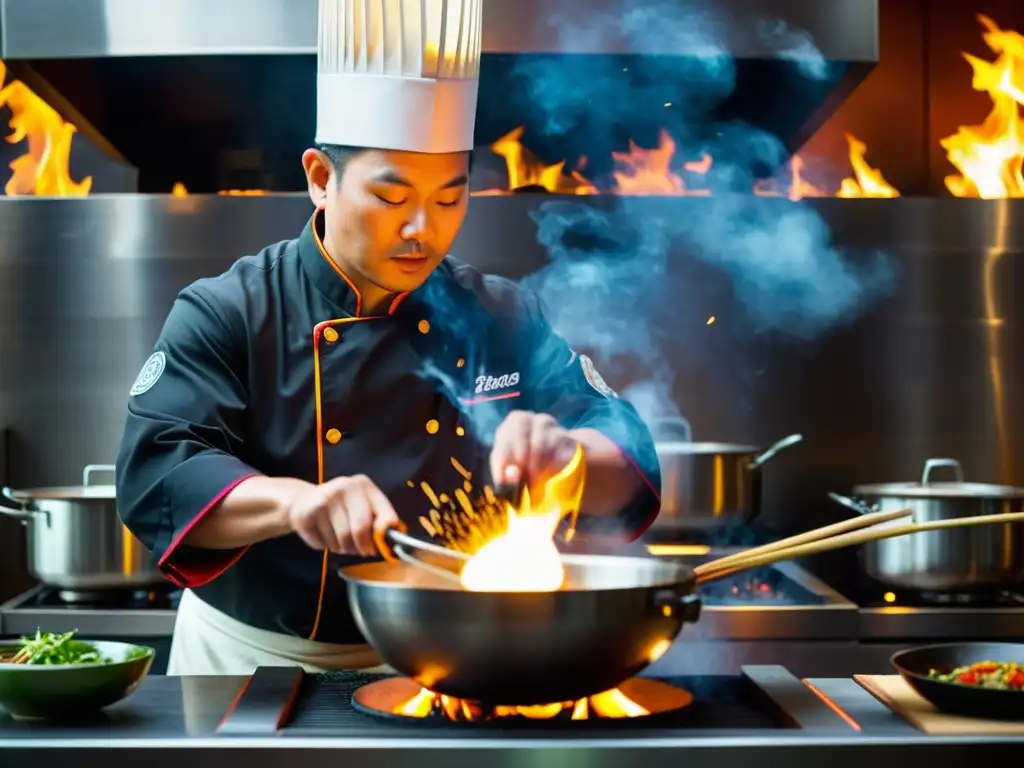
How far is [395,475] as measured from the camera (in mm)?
2092

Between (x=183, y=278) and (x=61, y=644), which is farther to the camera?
(x=183, y=278)

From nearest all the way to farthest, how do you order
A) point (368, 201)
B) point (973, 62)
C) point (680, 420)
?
point (368, 201) < point (680, 420) < point (973, 62)

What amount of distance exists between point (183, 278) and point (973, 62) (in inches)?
91.1

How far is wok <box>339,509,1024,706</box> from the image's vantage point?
125 centimetres

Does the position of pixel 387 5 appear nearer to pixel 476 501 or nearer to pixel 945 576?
pixel 476 501

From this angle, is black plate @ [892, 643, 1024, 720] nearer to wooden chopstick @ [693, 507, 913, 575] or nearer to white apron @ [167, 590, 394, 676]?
wooden chopstick @ [693, 507, 913, 575]

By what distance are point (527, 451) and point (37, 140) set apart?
2545 mm

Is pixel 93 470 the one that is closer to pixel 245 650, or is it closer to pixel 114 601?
pixel 114 601

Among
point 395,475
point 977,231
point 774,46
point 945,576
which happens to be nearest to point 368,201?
point 395,475

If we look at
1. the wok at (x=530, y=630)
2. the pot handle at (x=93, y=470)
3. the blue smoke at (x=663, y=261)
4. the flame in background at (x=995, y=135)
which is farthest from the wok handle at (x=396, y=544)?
the flame in background at (x=995, y=135)

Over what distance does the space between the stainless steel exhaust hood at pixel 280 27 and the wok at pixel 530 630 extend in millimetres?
1881

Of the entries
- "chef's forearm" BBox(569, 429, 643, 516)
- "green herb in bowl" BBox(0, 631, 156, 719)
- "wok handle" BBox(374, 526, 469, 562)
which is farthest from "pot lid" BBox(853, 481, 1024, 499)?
"green herb in bowl" BBox(0, 631, 156, 719)

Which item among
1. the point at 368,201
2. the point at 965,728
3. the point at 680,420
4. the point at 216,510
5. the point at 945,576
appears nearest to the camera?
the point at 965,728

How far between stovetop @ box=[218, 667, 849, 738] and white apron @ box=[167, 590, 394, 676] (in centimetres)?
51
